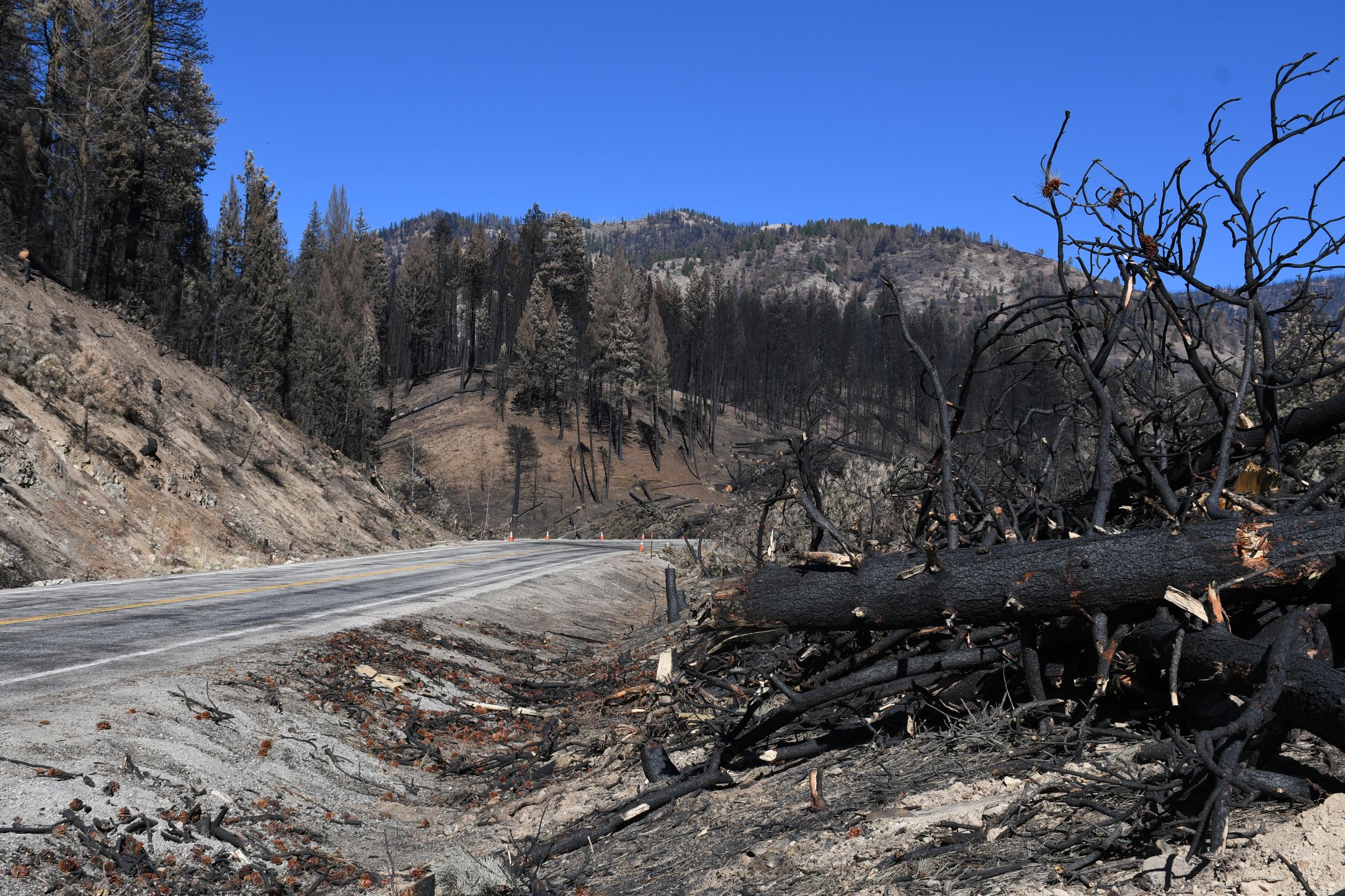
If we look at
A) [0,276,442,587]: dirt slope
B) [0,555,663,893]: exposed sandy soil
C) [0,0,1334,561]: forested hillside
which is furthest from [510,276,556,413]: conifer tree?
[0,555,663,893]: exposed sandy soil

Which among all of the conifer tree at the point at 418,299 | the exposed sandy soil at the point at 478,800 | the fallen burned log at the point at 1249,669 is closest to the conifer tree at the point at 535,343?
the conifer tree at the point at 418,299

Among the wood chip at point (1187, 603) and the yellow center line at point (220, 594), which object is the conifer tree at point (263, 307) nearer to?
the yellow center line at point (220, 594)

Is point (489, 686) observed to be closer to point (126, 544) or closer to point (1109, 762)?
point (1109, 762)

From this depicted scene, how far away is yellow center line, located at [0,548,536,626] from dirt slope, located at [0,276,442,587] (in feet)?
12.2

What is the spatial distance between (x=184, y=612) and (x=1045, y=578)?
9.67m

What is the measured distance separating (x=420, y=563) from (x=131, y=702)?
15.6 meters

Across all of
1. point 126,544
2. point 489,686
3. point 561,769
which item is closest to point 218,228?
point 126,544

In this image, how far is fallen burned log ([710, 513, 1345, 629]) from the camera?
4070mm

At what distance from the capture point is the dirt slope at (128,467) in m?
16.4

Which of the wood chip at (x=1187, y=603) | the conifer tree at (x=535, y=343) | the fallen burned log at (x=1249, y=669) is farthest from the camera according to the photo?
the conifer tree at (x=535, y=343)

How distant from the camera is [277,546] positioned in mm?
22672

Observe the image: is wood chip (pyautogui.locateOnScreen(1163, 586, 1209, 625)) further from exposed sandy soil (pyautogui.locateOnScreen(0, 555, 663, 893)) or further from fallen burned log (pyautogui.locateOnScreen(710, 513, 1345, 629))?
exposed sandy soil (pyautogui.locateOnScreen(0, 555, 663, 893))

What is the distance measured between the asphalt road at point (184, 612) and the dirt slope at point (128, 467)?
1.97 m

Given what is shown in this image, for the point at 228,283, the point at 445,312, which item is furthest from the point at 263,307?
the point at 445,312
